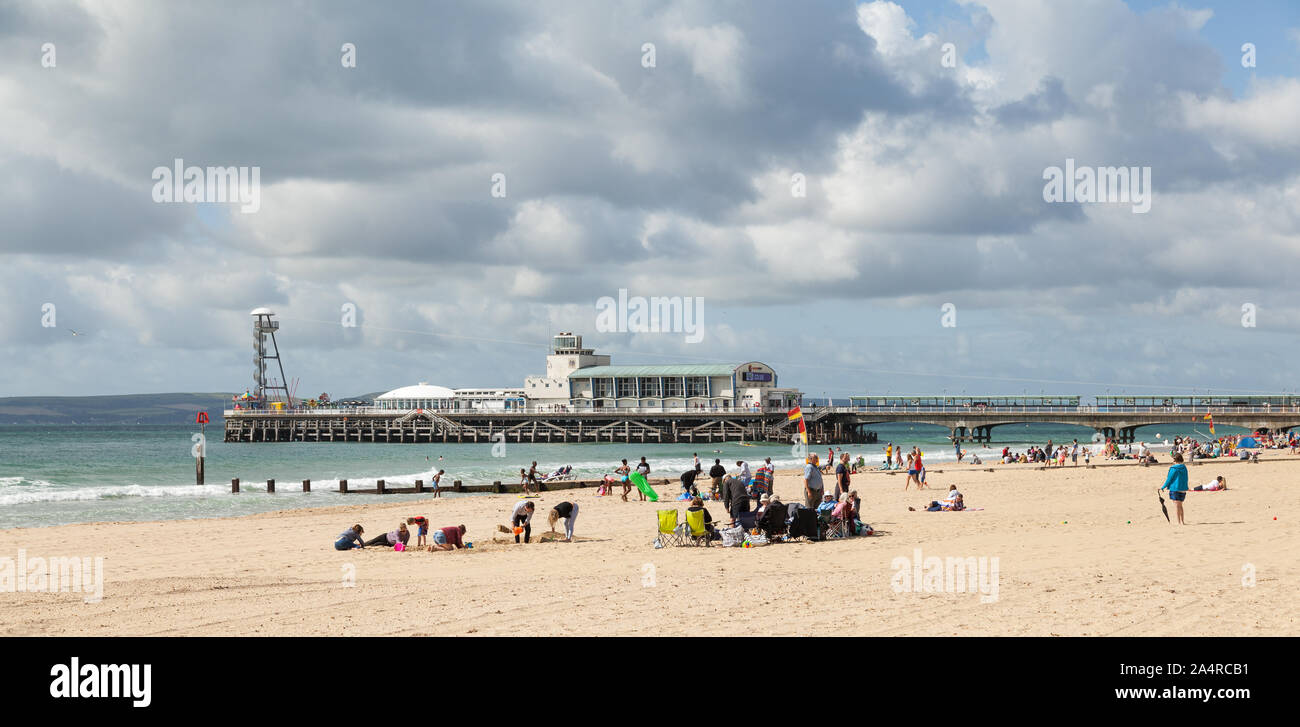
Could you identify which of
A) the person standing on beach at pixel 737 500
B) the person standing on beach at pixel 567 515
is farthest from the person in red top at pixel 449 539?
the person standing on beach at pixel 737 500

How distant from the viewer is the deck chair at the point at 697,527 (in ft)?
48.7

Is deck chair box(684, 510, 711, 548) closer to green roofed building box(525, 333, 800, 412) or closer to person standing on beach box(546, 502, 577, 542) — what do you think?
person standing on beach box(546, 502, 577, 542)

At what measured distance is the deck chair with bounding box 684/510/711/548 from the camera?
48.7ft

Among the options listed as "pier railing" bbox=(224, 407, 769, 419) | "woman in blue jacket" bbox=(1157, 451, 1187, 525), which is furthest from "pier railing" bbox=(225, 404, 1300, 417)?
"woman in blue jacket" bbox=(1157, 451, 1187, 525)

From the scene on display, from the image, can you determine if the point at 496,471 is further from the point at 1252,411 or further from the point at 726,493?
the point at 1252,411

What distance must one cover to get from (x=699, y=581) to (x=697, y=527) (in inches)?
150

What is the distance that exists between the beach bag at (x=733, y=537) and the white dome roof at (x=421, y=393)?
87268mm

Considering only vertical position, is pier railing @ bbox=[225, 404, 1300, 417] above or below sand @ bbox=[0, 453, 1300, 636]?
above

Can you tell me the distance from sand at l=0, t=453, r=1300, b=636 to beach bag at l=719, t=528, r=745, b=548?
0.27 meters

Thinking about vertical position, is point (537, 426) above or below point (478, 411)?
below

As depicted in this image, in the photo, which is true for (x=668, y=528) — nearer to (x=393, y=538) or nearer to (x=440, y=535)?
(x=440, y=535)

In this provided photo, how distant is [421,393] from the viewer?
10325 cm

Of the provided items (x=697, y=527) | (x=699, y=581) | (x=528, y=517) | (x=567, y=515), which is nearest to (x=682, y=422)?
(x=567, y=515)
